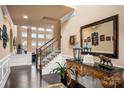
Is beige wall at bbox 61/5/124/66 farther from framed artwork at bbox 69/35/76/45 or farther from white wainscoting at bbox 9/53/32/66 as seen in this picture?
white wainscoting at bbox 9/53/32/66

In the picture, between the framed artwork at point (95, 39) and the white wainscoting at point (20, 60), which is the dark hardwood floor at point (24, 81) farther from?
the white wainscoting at point (20, 60)

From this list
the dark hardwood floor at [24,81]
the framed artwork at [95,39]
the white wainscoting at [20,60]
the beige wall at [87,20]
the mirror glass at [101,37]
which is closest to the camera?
the beige wall at [87,20]

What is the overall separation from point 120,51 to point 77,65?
41.4 inches

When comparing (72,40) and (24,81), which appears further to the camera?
(72,40)

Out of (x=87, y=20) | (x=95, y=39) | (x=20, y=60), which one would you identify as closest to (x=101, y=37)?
(x=95, y=39)

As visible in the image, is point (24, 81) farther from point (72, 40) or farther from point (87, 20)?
point (87, 20)

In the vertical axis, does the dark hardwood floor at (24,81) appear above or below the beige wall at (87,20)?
below

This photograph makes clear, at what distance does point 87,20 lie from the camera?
3.20 m

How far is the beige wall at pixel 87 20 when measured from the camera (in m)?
2.20

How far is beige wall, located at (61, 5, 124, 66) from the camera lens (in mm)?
2197

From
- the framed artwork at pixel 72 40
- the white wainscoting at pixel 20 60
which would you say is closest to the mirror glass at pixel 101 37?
the framed artwork at pixel 72 40

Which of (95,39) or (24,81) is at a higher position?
(95,39)

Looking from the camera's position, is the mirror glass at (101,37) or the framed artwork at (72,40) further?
the framed artwork at (72,40)

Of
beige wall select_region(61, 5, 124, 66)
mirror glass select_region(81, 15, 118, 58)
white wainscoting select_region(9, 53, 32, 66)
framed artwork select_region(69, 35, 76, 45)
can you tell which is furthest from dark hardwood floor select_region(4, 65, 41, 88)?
white wainscoting select_region(9, 53, 32, 66)
